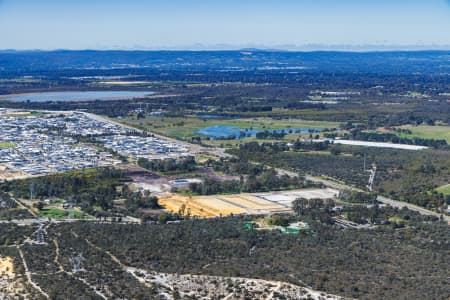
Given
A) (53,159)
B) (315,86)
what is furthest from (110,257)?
(315,86)

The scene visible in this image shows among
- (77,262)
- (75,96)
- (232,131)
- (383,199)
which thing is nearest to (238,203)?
(383,199)

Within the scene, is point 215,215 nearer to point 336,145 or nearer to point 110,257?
point 110,257

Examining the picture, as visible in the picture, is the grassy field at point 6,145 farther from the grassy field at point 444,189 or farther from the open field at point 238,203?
the grassy field at point 444,189

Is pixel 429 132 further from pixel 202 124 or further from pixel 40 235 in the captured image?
pixel 40 235

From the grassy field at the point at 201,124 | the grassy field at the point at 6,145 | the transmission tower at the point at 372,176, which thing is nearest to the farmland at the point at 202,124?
the grassy field at the point at 201,124

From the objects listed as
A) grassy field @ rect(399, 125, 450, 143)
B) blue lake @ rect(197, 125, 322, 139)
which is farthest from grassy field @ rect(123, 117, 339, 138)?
grassy field @ rect(399, 125, 450, 143)
